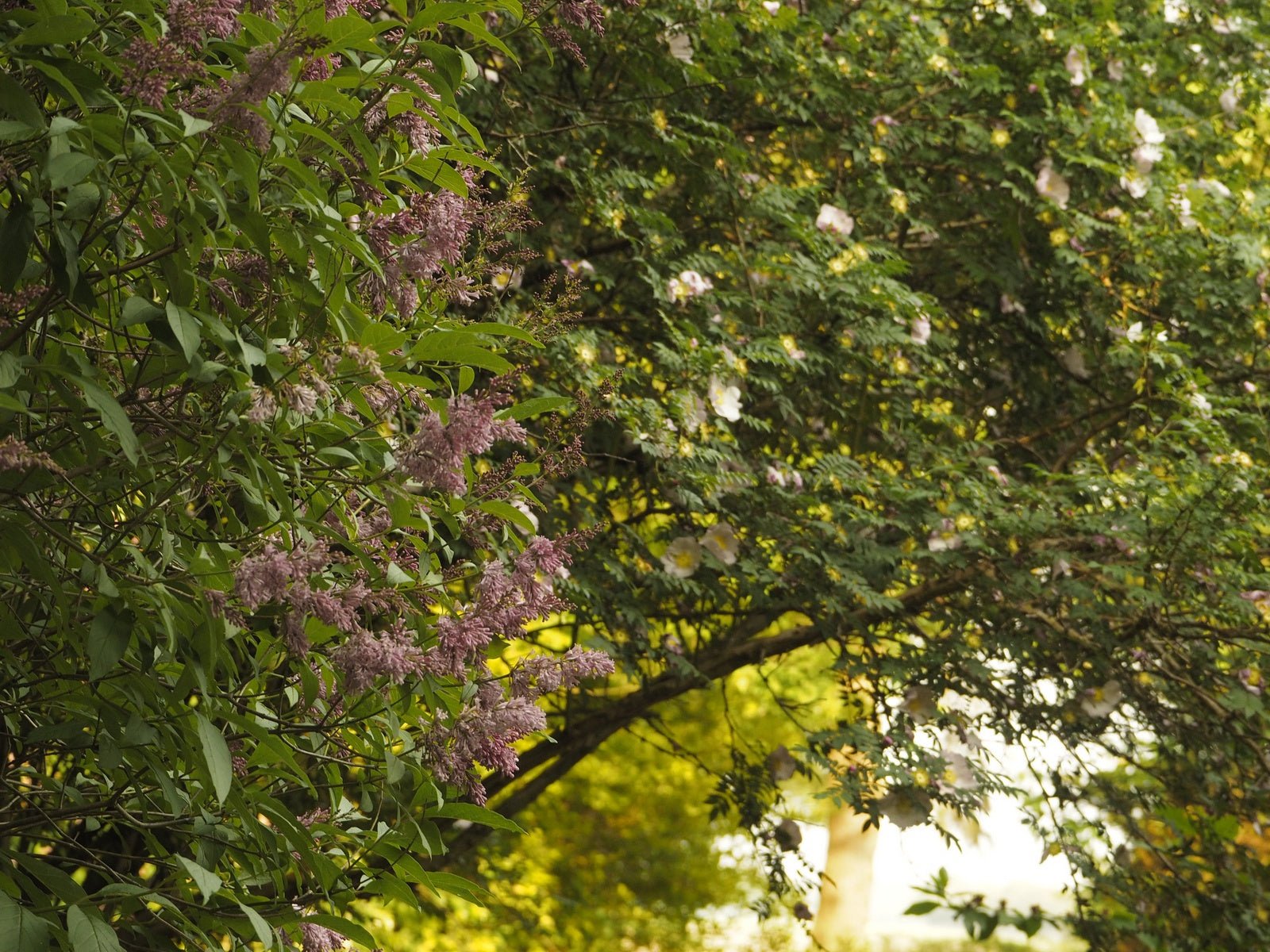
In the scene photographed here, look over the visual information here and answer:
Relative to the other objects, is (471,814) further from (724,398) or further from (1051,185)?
(1051,185)

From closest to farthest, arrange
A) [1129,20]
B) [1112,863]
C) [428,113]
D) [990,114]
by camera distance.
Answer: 1. [428,113]
2. [1112,863]
3. [990,114]
4. [1129,20]

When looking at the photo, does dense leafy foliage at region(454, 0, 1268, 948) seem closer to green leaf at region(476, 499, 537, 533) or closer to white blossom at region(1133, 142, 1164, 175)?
white blossom at region(1133, 142, 1164, 175)

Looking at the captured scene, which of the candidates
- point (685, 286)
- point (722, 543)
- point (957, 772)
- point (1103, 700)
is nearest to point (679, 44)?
point (685, 286)

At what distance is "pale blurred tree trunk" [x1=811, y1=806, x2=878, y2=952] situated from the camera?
12.0 metres

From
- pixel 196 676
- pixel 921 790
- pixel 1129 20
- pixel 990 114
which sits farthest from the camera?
pixel 1129 20

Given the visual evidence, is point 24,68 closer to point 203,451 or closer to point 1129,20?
point 203,451

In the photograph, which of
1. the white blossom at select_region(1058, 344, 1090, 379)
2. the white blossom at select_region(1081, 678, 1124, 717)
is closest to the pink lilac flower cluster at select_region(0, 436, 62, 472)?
the white blossom at select_region(1081, 678, 1124, 717)

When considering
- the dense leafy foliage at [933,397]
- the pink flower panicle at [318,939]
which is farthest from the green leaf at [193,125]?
the dense leafy foliage at [933,397]

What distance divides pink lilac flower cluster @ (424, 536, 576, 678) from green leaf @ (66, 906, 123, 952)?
1.23 ft

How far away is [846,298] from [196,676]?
96.6 inches

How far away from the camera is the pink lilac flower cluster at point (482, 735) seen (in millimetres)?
1428

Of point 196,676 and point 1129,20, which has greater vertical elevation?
point 1129,20

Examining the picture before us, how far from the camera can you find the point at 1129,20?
4504 mm

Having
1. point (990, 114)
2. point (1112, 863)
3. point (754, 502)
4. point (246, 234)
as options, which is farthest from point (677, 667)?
point (246, 234)
